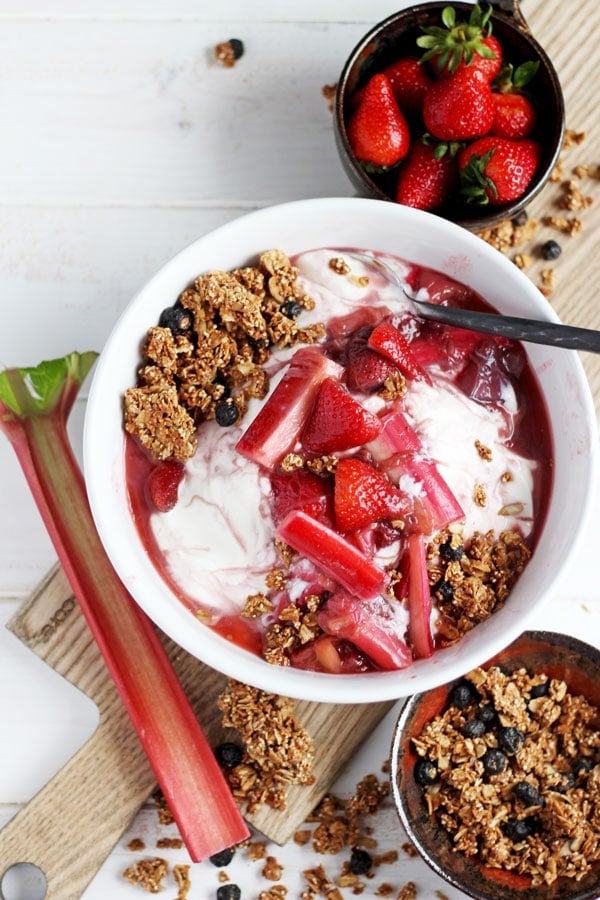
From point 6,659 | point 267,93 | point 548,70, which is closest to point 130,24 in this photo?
point 267,93

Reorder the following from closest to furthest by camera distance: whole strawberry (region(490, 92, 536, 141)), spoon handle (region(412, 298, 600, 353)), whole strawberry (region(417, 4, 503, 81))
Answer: spoon handle (region(412, 298, 600, 353)) < whole strawberry (region(417, 4, 503, 81)) < whole strawberry (region(490, 92, 536, 141))

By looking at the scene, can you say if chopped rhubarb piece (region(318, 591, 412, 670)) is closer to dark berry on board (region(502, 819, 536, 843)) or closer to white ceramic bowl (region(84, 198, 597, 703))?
white ceramic bowl (region(84, 198, 597, 703))

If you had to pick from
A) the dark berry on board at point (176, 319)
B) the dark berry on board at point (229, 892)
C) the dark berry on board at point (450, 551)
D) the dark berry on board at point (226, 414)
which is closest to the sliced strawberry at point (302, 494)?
the dark berry on board at point (226, 414)

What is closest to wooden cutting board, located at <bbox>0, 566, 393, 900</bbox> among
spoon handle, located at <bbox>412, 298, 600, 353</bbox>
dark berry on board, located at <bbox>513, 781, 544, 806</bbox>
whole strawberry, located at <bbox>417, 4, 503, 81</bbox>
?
dark berry on board, located at <bbox>513, 781, 544, 806</bbox>

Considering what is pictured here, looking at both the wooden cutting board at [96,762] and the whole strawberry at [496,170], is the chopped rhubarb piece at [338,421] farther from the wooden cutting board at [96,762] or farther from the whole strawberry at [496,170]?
the wooden cutting board at [96,762]

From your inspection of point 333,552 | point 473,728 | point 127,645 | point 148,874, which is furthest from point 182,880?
point 333,552

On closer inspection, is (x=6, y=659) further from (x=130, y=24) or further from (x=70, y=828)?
(x=130, y=24)

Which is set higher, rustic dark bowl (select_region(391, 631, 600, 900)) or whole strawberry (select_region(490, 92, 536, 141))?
whole strawberry (select_region(490, 92, 536, 141))
